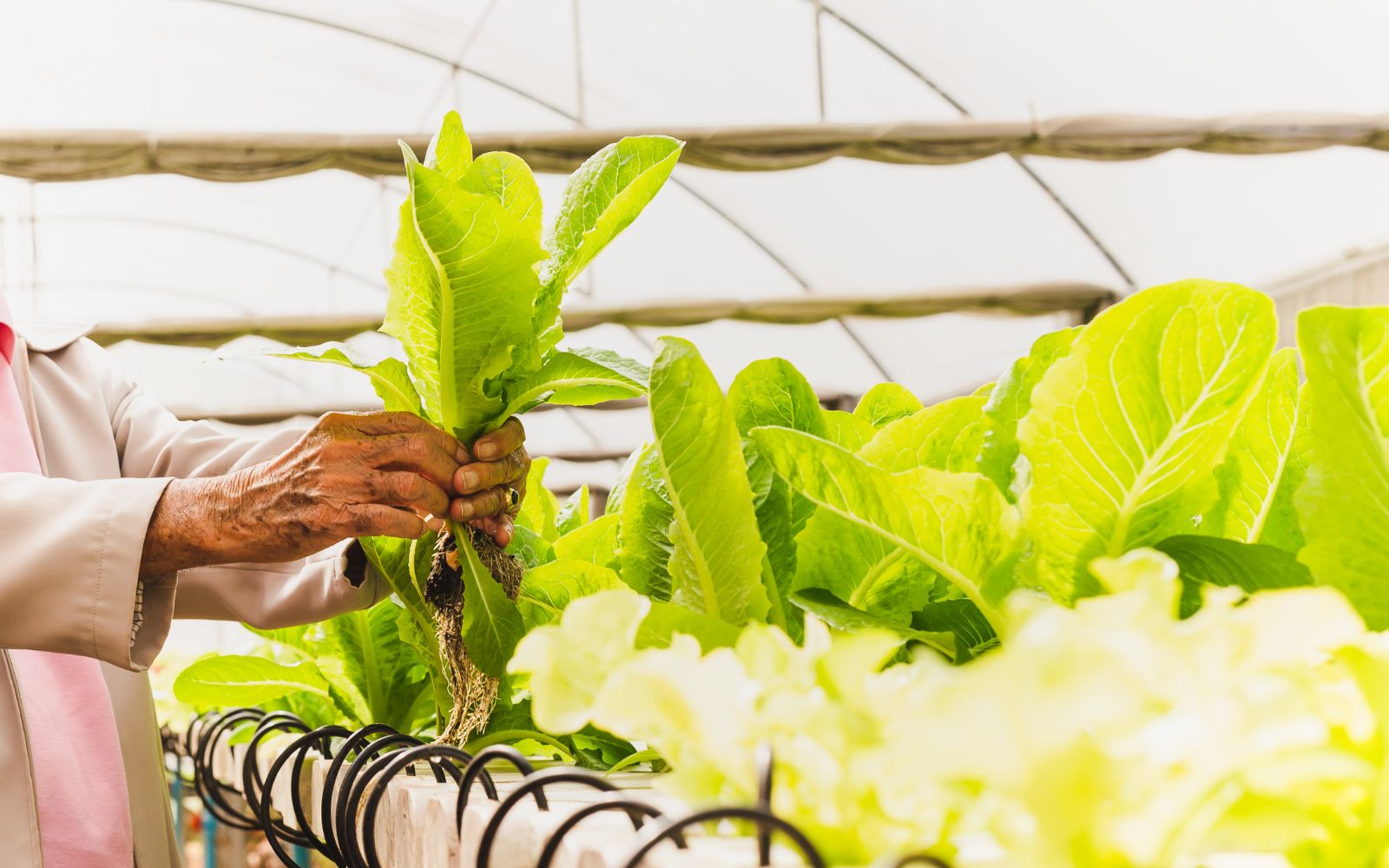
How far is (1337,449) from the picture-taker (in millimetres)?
490

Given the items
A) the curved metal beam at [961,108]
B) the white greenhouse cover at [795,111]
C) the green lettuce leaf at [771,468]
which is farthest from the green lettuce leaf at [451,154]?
the curved metal beam at [961,108]

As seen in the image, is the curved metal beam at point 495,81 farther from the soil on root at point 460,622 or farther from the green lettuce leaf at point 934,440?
the green lettuce leaf at point 934,440

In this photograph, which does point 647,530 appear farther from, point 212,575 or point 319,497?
point 212,575

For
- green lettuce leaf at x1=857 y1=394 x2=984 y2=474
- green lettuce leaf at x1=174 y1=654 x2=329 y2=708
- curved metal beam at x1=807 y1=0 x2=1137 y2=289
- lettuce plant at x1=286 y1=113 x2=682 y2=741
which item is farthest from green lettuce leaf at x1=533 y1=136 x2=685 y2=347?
curved metal beam at x1=807 y1=0 x2=1137 y2=289

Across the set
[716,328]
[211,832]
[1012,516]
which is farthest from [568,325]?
[1012,516]

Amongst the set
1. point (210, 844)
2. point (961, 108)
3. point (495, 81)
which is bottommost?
point (210, 844)

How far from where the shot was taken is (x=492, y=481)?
834mm

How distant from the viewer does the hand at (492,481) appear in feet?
2.70

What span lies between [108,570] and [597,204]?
1.71ft

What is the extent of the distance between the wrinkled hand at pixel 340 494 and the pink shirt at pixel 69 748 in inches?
13.0

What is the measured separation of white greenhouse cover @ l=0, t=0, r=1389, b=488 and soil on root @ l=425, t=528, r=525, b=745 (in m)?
3.14

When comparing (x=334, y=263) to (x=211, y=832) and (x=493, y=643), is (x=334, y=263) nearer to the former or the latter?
(x=211, y=832)

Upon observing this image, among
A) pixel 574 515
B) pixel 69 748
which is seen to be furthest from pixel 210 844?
pixel 574 515

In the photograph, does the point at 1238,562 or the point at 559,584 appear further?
the point at 559,584
